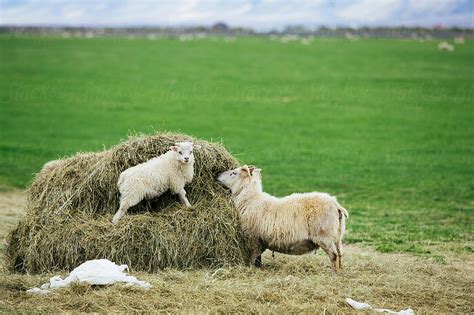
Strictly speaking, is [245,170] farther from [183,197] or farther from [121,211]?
[121,211]

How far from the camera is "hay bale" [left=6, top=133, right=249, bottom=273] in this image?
37.8 feet

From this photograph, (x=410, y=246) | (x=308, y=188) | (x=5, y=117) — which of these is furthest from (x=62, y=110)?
(x=410, y=246)

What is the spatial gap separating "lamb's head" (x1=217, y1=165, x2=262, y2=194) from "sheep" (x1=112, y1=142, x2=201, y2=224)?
0.64 metres

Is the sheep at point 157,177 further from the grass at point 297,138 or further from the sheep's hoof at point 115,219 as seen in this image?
the grass at point 297,138

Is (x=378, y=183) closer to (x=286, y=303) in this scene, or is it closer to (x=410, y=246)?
(x=410, y=246)

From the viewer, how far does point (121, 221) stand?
1170 centimetres

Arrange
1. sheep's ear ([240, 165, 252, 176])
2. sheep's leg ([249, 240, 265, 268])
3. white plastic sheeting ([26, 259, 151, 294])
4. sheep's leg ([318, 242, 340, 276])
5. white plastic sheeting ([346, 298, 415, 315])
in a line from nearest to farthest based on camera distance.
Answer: white plastic sheeting ([346, 298, 415, 315]) < white plastic sheeting ([26, 259, 151, 294]) < sheep's leg ([318, 242, 340, 276]) < sheep's leg ([249, 240, 265, 268]) < sheep's ear ([240, 165, 252, 176])

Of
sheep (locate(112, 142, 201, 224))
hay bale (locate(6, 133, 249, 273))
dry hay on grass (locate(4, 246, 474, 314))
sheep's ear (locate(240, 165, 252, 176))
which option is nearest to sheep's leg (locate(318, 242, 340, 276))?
dry hay on grass (locate(4, 246, 474, 314))

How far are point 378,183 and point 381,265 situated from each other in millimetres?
9711

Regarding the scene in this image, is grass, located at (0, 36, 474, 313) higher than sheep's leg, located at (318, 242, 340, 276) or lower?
lower

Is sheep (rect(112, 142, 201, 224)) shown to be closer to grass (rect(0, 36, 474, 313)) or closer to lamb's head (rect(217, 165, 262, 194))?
lamb's head (rect(217, 165, 262, 194))

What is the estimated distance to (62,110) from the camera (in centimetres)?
3941

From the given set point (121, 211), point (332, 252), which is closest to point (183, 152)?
point (121, 211)

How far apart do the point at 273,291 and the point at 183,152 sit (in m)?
2.87
